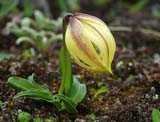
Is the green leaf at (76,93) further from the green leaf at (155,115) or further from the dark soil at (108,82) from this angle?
the green leaf at (155,115)

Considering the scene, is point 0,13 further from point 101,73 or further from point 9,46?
point 101,73

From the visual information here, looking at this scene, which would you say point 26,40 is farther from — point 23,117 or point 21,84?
point 23,117

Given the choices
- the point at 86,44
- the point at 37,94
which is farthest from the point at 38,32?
the point at 86,44

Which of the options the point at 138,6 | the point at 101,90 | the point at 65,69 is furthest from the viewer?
the point at 138,6

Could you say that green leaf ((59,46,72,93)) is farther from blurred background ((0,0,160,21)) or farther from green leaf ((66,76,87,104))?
blurred background ((0,0,160,21))

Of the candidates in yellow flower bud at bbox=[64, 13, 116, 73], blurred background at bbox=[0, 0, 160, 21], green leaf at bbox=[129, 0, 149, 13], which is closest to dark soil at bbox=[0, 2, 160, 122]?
yellow flower bud at bbox=[64, 13, 116, 73]

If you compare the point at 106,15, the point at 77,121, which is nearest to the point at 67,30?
the point at 77,121
